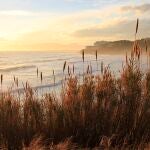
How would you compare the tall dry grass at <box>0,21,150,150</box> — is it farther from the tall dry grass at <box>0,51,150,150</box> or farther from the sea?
the sea

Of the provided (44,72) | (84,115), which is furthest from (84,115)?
(44,72)

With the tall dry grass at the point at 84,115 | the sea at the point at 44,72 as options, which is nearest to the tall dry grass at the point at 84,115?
the tall dry grass at the point at 84,115

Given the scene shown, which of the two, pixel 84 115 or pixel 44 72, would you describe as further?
pixel 44 72

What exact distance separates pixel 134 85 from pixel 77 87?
97 cm

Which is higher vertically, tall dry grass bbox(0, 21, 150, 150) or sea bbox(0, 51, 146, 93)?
tall dry grass bbox(0, 21, 150, 150)

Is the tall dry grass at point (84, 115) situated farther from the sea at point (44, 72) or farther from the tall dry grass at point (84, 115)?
the sea at point (44, 72)

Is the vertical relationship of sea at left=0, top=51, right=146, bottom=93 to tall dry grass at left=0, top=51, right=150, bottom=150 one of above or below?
below

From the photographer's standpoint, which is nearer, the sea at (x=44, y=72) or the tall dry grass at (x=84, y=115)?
the tall dry grass at (x=84, y=115)

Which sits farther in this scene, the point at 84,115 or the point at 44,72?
the point at 44,72

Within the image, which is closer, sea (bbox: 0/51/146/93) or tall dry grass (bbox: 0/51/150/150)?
tall dry grass (bbox: 0/51/150/150)

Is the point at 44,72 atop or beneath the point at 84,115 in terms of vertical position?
beneath

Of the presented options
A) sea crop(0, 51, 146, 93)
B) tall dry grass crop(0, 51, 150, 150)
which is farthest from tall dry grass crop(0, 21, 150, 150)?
sea crop(0, 51, 146, 93)

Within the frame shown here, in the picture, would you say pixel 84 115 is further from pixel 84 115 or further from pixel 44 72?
pixel 44 72

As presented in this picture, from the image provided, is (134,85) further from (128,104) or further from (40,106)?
(40,106)
